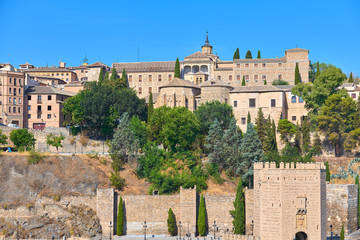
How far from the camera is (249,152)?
57.6 meters

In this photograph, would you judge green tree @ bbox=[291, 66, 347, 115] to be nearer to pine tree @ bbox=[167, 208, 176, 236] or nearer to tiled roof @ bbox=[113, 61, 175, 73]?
pine tree @ bbox=[167, 208, 176, 236]

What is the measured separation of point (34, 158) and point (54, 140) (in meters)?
6.71

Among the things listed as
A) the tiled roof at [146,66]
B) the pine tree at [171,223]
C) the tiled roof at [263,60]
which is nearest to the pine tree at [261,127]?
the pine tree at [171,223]

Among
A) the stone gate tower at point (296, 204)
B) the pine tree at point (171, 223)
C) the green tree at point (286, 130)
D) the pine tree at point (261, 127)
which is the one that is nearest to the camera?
the stone gate tower at point (296, 204)

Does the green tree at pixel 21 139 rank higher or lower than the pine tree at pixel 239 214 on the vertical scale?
higher

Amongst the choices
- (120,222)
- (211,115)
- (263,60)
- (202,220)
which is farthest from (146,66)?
(202,220)

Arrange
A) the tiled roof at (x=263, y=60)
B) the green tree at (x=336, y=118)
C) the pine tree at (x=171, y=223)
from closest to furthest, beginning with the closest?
the pine tree at (x=171, y=223) → the green tree at (x=336, y=118) → the tiled roof at (x=263, y=60)

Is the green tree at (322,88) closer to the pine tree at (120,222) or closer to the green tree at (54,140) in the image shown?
the green tree at (54,140)

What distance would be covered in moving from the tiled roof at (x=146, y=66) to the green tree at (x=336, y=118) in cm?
3281

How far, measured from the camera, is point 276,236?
40562 mm

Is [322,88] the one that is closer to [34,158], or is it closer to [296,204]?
[296,204]

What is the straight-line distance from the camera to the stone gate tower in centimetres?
4041

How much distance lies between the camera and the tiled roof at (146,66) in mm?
92375

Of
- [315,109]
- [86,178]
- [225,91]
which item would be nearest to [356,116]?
[315,109]
